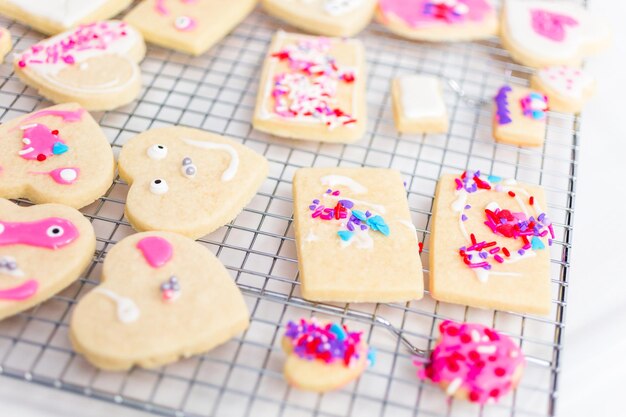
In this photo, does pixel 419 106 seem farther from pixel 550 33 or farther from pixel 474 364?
pixel 474 364

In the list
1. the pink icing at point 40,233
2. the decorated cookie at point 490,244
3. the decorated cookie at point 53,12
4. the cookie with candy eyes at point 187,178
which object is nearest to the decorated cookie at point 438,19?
the decorated cookie at point 490,244

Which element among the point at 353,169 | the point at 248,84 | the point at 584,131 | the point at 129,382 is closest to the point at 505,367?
the point at 353,169

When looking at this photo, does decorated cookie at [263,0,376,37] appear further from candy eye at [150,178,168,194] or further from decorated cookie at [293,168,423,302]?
candy eye at [150,178,168,194]

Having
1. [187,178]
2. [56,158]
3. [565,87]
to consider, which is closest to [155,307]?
[187,178]

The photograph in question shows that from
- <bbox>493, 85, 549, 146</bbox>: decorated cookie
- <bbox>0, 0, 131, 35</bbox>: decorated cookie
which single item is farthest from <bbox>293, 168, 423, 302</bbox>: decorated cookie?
<bbox>0, 0, 131, 35</bbox>: decorated cookie

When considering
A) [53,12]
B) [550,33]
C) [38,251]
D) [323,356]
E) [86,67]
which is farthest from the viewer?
[550,33]

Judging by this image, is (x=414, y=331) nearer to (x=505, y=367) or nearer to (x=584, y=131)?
(x=505, y=367)
